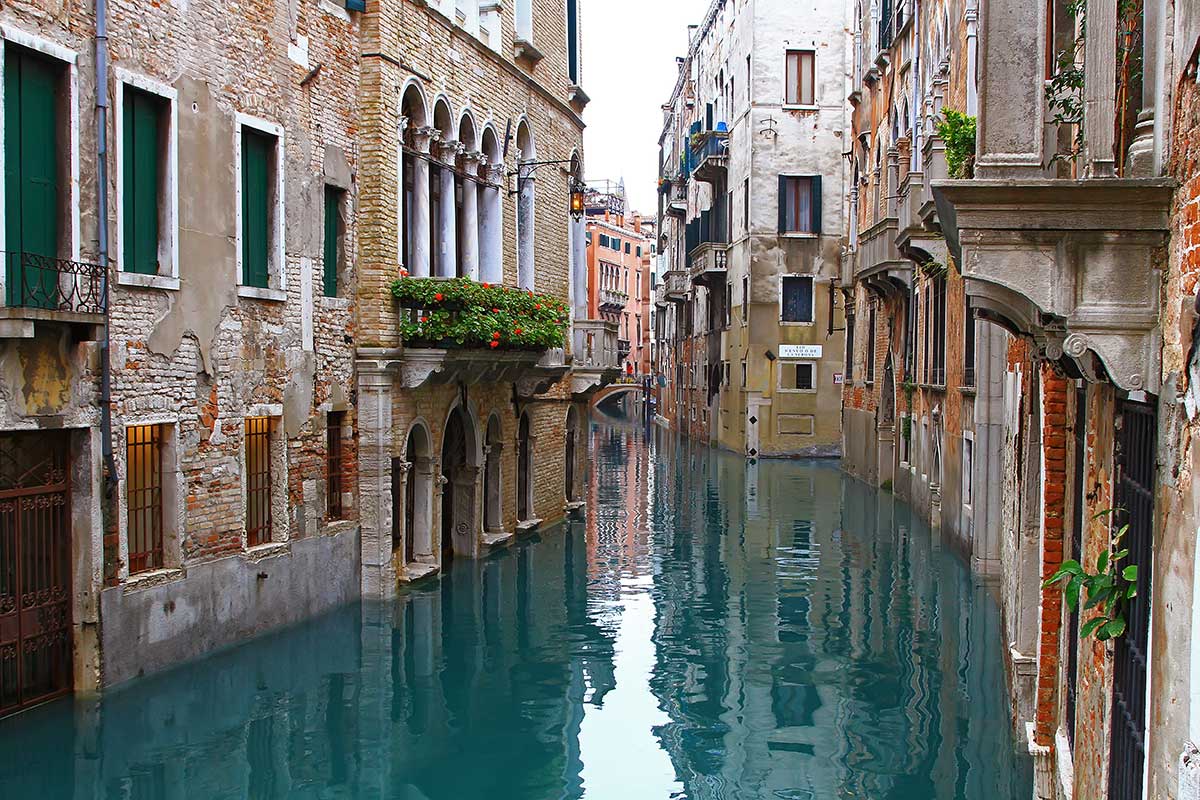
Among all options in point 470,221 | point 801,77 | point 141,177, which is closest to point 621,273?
point 801,77

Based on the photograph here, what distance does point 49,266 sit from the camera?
30.9ft

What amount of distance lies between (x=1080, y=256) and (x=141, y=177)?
27.4 ft

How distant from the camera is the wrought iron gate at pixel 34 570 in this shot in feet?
30.5

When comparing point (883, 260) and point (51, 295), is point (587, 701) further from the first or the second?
point (883, 260)

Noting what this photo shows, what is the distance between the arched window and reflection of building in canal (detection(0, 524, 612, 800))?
6315 mm

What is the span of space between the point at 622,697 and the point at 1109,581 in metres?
6.51

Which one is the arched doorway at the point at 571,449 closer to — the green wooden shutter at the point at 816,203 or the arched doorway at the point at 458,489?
the arched doorway at the point at 458,489

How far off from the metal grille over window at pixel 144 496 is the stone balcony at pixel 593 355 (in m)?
10.7

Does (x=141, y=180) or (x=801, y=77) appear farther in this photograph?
(x=801, y=77)

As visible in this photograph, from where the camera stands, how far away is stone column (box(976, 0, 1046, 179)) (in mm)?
5438

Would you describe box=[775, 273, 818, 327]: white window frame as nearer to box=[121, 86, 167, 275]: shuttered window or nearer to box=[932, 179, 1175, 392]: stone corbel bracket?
box=[121, 86, 167, 275]: shuttered window

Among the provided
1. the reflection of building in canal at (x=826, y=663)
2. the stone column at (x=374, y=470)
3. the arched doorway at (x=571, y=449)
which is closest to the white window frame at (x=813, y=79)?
the arched doorway at (x=571, y=449)

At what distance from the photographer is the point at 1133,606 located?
4770 millimetres

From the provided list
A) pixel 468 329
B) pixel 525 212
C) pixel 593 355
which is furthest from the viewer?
pixel 593 355
